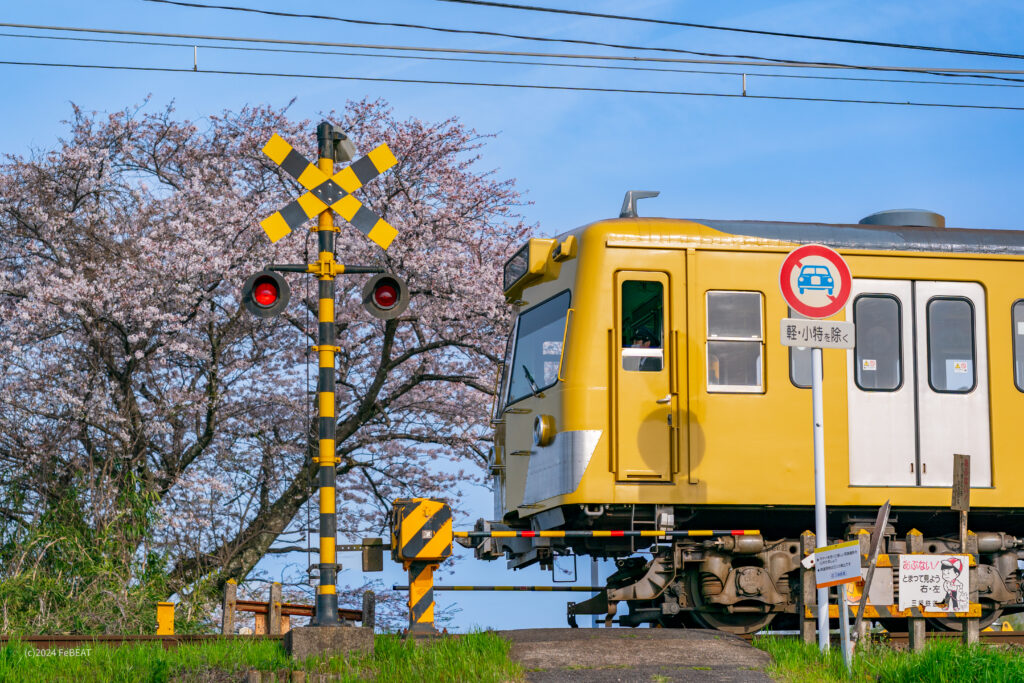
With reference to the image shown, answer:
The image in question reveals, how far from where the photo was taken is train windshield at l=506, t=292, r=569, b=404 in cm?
1151

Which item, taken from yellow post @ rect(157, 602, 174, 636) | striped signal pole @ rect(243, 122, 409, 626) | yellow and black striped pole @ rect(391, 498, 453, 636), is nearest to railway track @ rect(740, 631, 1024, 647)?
yellow and black striped pole @ rect(391, 498, 453, 636)

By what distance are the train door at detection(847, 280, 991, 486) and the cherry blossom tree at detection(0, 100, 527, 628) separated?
9468 millimetres

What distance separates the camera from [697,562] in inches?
440

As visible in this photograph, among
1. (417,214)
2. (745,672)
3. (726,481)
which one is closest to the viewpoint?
(745,672)

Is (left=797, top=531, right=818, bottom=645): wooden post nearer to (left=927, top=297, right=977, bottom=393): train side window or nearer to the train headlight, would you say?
the train headlight

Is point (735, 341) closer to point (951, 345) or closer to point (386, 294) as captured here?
point (951, 345)

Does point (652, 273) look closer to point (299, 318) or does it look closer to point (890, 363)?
point (890, 363)

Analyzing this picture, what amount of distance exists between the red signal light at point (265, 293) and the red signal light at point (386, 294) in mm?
859

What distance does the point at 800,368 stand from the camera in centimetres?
1136

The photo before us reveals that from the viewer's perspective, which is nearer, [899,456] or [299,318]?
[899,456]

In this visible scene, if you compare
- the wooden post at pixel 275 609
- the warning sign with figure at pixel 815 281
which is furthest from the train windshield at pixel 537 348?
the wooden post at pixel 275 609

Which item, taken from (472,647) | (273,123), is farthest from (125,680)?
(273,123)

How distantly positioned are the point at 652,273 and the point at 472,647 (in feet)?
13.3

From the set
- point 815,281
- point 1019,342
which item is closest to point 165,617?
point 815,281
